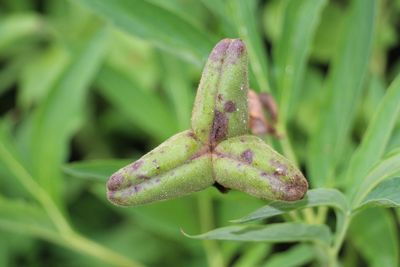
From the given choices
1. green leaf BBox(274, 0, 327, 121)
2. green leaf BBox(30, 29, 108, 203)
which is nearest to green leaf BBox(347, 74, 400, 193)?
green leaf BBox(274, 0, 327, 121)

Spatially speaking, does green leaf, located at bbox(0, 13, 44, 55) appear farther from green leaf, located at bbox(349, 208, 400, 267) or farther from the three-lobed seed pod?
the three-lobed seed pod

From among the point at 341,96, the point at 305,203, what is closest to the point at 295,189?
the point at 305,203

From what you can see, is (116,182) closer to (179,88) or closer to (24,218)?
(24,218)

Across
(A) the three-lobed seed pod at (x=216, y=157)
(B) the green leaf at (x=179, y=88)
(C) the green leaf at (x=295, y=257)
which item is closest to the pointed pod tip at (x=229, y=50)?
(A) the three-lobed seed pod at (x=216, y=157)

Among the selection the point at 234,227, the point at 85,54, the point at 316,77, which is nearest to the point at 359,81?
the point at 234,227

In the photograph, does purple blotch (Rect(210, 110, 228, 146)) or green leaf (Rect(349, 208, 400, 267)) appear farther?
green leaf (Rect(349, 208, 400, 267))

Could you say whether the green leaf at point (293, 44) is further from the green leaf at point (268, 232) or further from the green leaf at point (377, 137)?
the green leaf at point (268, 232)
